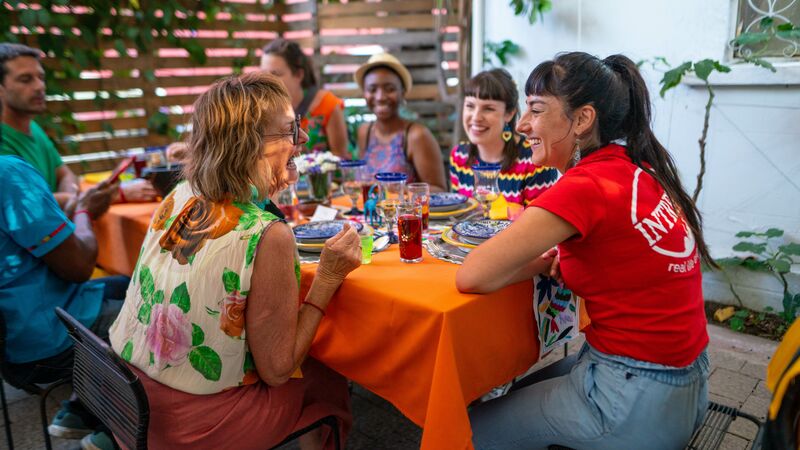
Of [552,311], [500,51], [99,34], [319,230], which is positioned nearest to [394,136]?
[500,51]

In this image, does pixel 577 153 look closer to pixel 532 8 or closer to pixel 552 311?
pixel 552 311

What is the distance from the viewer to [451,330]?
131 cm

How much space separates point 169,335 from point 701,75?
9.01ft

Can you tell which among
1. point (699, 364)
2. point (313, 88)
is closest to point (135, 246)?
point (313, 88)

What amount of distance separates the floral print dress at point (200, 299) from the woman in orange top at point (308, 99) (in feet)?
7.08

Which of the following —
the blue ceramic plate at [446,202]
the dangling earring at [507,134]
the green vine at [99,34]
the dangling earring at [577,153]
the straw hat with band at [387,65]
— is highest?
the green vine at [99,34]

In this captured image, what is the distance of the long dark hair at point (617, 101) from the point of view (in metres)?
1.44

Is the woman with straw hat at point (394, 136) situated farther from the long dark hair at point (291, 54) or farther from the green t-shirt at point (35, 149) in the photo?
the green t-shirt at point (35, 149)

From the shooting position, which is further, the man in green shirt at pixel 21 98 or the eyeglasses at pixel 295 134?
the man in green shirt at pixel 21 98

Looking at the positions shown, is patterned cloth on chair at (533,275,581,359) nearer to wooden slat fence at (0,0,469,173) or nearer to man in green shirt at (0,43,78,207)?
man in green shirt at (0,43,78,207)

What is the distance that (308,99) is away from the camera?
3629 millimetres

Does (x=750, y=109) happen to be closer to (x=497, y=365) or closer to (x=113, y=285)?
(x=497, y=365)

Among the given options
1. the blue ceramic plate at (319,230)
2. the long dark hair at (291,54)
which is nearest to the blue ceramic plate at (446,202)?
the blue ceramic plate at (319,230)

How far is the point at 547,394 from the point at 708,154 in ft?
7.73
